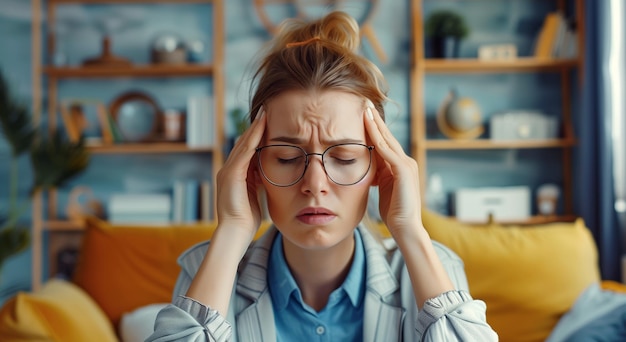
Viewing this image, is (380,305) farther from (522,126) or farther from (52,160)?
(522,126)

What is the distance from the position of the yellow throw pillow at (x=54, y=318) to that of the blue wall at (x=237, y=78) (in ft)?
7.62

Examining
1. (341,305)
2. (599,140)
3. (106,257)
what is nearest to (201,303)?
(341,305)

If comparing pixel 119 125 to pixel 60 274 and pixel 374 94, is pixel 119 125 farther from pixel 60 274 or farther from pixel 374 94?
pixel 374 94

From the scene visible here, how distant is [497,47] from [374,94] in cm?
294

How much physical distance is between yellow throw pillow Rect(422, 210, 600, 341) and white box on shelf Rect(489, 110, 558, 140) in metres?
2.02

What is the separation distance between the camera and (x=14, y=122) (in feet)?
11.7

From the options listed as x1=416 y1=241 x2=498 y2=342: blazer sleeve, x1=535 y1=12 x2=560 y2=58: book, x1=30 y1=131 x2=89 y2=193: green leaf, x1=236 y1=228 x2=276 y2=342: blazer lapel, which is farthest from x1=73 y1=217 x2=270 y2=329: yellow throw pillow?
x1=535 y1=12 x2=560 y2=58: book

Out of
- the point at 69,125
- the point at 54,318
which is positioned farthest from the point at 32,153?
the point at 54,318

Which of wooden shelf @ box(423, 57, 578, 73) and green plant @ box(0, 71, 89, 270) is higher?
wooden shelf @ box(423, 57, 578, 73)

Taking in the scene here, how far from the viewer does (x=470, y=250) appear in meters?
2.11

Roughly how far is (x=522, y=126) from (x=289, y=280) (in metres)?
3.03

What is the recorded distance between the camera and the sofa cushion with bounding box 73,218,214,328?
2.15 m

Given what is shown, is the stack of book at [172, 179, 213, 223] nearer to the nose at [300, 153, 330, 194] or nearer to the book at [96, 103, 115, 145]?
the book at [96, 103, 115, 145]

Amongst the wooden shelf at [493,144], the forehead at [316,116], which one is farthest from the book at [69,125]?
the forehead at [316,116]
